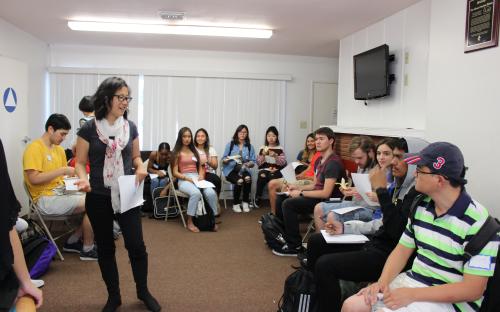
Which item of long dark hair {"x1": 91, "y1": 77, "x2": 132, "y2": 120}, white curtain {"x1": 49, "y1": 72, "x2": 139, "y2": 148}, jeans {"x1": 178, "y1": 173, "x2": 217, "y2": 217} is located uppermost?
white curtain {"x1": 49, "y1": 72, "x2": 139, "y2": 148}

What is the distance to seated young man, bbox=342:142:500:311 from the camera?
1699 millimetres

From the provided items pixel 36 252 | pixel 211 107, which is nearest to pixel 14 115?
pixel 36 252

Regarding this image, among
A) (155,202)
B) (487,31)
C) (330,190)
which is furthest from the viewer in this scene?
(155,202)

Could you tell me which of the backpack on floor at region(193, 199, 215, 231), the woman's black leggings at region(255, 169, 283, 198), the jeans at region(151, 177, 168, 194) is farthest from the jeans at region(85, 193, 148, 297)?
the woman's black leggings at region(255, 169, 283, 198)

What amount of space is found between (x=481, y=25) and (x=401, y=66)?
1663mm

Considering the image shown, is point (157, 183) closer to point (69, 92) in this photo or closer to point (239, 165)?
point (239, 165)

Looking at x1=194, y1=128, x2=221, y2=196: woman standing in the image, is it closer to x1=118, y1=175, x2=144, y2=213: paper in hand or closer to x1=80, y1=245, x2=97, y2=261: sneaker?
x1=80, y1=245, x2=97, y2=261: sneaker

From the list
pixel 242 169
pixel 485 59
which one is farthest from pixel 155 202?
pixel 485 59

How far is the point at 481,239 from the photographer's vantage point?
1.67 metres

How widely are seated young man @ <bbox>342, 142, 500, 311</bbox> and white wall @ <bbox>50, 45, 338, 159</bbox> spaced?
585 centimetres

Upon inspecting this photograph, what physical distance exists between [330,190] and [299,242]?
683 mm

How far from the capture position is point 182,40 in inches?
259

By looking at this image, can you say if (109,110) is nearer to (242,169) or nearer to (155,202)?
(155,202)

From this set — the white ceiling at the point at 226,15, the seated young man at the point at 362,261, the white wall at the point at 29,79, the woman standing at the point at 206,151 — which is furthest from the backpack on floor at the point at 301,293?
the white wall at the point at 29,79
